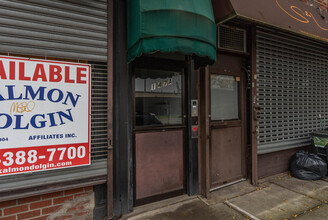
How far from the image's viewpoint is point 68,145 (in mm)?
2570

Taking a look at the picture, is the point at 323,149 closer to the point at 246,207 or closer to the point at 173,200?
the point at 246,207

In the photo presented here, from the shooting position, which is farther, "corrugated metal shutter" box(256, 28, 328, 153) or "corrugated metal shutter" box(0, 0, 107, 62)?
"corrugated metal shutter" box(256, 28, 328, 153)

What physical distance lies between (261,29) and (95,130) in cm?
411

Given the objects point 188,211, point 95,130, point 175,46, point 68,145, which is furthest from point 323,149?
point 68,145

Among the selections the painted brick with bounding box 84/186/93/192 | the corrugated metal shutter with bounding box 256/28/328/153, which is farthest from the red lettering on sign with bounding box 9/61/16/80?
the corrugated metal shutter with bounding box 256/28/328/153

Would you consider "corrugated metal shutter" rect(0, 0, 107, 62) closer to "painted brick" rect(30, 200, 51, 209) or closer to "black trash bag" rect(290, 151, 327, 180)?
"painted brick" rect(30, 200, 51, 209)

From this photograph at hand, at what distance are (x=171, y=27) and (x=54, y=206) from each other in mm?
2782

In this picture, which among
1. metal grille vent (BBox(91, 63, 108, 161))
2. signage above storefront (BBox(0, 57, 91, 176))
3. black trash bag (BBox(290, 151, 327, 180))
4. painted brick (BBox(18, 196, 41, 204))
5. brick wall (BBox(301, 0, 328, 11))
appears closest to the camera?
signage above storefront (BBox(0, 57, 91, 176))

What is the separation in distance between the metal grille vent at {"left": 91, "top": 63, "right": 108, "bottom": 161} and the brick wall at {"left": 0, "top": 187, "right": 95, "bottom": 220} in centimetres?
57

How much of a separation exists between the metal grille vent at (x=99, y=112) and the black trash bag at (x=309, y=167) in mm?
4412

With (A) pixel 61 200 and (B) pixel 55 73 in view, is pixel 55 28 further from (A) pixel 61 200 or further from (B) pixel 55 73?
(A) pixel 61 200

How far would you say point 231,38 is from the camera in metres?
4.05

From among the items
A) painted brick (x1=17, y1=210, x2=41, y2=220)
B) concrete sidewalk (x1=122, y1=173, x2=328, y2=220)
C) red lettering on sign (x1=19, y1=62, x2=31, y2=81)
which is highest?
red lettering on sign (x1=19, y1=62, x2=31, y2=81)

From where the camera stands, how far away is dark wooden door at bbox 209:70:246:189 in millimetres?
3975
